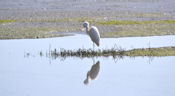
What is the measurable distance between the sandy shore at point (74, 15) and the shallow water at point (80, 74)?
5.36 metres

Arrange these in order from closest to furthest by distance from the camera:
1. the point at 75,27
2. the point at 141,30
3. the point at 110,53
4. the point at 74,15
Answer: the point at 110,53, the point at 141,30, the point at 75,27, the point at 74,15

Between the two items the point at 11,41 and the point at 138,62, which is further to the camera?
the point at 11,41

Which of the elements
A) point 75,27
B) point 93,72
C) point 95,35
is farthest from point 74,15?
point 93,72

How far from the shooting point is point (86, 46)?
23781mm

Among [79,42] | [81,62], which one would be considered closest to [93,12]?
[79,42]

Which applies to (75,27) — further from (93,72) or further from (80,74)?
(80,74)

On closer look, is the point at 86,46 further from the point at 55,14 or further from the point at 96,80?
the point at 55,14

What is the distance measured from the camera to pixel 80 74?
17.5 m

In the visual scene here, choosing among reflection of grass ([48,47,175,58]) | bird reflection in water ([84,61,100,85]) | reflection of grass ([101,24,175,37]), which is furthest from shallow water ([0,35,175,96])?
reflection of grass ([101,24,175,37])

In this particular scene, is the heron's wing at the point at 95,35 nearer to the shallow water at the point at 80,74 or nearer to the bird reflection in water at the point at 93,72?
the shallow water at the point at 80,74

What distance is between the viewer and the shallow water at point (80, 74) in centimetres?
1491

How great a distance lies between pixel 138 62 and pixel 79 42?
6.38m

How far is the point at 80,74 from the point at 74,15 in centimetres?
1975

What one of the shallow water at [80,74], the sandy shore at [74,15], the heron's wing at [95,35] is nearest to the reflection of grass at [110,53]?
the shallow water at [80,74]
